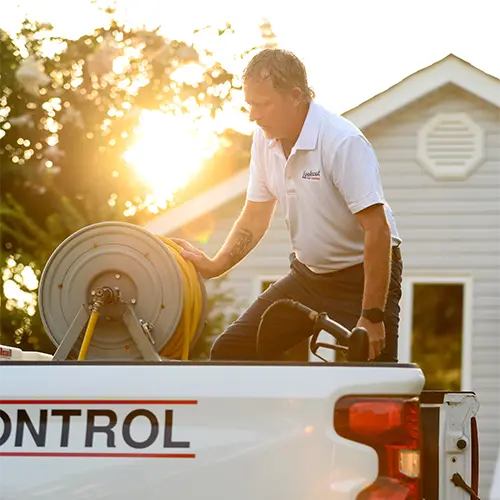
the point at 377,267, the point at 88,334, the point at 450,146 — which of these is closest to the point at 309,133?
the point at 377,267

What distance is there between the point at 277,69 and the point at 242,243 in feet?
3.25

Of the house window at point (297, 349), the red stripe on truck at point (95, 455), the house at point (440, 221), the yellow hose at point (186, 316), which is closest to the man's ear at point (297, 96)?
the yellow hose at point (186, 316)

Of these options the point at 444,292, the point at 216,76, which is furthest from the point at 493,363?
the point at 216,76

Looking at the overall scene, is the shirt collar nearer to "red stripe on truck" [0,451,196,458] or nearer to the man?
the man

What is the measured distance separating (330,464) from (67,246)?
1.61m

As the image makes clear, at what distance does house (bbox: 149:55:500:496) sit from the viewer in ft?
46.7

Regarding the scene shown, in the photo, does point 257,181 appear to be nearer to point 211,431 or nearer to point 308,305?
point 308,305

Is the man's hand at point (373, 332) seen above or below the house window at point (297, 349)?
below

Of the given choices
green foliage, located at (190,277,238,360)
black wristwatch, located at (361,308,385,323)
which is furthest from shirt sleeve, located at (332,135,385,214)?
green foliage, located at (190,277,238,360)

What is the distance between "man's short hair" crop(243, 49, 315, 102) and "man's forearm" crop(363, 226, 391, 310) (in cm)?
62

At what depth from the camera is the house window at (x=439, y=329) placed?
14.3m

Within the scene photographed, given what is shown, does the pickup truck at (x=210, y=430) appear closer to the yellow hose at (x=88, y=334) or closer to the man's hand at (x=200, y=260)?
the yellow hose at (x=88, y=334)

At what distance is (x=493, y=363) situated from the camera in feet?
46.5

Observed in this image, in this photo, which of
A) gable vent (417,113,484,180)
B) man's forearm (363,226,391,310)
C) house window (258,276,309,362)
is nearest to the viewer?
man's forearm (363,226,391,310)
